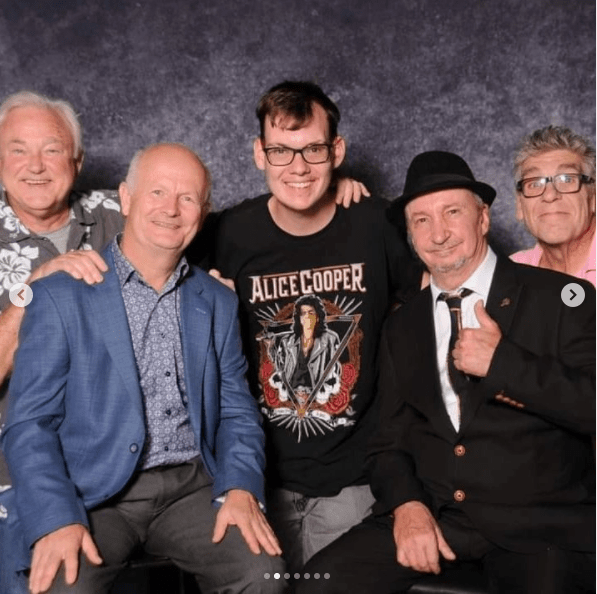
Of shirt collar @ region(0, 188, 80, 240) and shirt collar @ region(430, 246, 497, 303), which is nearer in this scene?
shirt collar @ region(430, 246, 497, 303)

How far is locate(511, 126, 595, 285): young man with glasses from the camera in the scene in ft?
9.88

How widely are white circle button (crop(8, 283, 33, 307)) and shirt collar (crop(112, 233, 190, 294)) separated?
30 cm

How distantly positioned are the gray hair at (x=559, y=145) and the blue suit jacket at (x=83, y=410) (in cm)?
128

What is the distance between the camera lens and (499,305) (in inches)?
104

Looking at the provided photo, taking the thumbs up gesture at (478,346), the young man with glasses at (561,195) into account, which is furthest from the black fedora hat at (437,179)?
the thumbs up gesture at (478,346)

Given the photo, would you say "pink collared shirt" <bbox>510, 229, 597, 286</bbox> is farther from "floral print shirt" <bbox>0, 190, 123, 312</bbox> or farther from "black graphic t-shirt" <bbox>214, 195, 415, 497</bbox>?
"floral print shirt" <bbox>0, 190, 123, 312</bbox>

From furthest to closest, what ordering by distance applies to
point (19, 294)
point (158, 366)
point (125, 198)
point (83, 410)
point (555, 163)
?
point (555, 163) → point (19, 294) → point (125, 198) → point (158, 366) → point (83, 410)

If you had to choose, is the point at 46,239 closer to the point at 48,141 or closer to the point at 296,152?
the point at 48,141

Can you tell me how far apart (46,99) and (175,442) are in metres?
1.29

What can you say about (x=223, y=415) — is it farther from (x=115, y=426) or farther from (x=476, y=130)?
(x=476, y=130)

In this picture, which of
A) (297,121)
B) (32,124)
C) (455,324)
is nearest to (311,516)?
(455,324)

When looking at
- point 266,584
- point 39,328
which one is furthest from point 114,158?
point 266,584

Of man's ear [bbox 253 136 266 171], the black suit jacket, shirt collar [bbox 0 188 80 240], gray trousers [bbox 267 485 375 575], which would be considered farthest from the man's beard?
shirt collar [bbox 0 188 80 240]

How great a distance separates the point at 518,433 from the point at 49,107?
185cm
